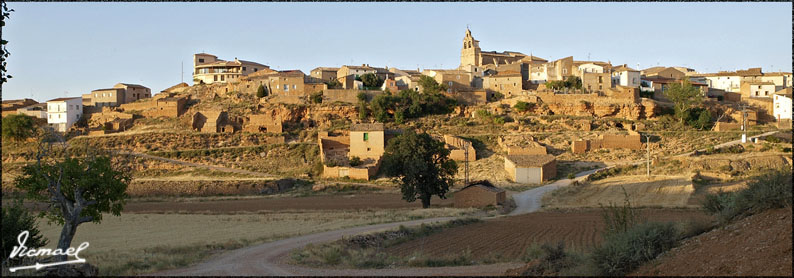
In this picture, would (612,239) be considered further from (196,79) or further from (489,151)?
Result: (196,79)

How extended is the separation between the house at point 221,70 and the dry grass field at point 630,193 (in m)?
48.0

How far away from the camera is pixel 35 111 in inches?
2530

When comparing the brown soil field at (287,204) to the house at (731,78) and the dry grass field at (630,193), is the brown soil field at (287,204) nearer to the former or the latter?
the dry grass field at (630,193)

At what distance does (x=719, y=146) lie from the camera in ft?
162

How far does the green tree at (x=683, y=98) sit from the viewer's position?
59.5 meters

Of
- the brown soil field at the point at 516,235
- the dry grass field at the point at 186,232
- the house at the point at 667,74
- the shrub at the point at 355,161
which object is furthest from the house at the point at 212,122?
the house at the point at 667,74

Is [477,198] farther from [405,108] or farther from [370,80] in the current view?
[370,80]

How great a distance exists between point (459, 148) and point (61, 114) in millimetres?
38661

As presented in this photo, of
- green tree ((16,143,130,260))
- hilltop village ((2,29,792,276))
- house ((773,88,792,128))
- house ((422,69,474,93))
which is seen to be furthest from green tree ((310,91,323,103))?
green tree ((16,143,130,260))

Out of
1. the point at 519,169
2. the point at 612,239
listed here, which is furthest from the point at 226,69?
the point at 612,239

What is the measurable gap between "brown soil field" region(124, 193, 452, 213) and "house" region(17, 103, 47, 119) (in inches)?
1083

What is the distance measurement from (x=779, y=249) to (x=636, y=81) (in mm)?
63147

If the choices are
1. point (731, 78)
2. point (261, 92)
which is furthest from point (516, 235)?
point (731, 78)

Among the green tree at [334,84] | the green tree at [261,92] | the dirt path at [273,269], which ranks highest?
the green tree at [334,84]
